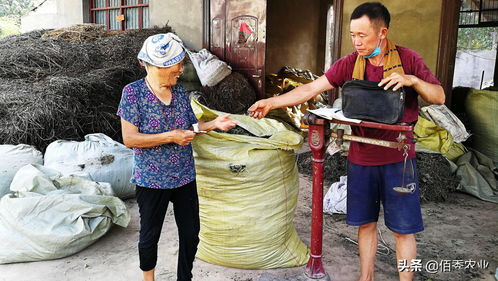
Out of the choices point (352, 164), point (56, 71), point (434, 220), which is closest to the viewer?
point (352, 164)

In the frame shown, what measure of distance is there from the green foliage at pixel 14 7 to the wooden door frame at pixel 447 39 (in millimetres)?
30563


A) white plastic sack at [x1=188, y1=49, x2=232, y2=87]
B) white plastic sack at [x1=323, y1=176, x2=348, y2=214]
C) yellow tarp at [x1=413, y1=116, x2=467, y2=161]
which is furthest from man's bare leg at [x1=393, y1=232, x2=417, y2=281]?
white plastic sack at [x1=188, y1=49, x2=232, y2=87]

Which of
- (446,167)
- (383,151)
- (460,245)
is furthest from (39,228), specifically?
(446,167)

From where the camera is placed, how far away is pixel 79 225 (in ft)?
8.46

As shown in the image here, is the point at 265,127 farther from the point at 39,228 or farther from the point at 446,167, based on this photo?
the point at 446,167

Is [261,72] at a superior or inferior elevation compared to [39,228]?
superior

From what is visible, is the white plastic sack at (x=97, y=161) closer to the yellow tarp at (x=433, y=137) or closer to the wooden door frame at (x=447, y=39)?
the yellow tarp at (x=433, y=137)

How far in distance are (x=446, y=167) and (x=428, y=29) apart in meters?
1.58

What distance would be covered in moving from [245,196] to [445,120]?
8.84 ft

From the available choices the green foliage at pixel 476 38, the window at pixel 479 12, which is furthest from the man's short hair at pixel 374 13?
the green foliage at pixel 476 38

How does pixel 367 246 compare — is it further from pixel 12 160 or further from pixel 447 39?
pixel 447 39

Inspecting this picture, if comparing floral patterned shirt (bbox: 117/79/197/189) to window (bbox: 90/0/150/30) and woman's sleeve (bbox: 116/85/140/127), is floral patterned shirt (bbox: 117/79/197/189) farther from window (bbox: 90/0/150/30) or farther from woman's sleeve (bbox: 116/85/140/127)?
window (bbox: 90/0/150/30)

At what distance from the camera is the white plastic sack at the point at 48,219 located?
247 cm

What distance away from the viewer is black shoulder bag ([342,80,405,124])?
1666 millimetres
